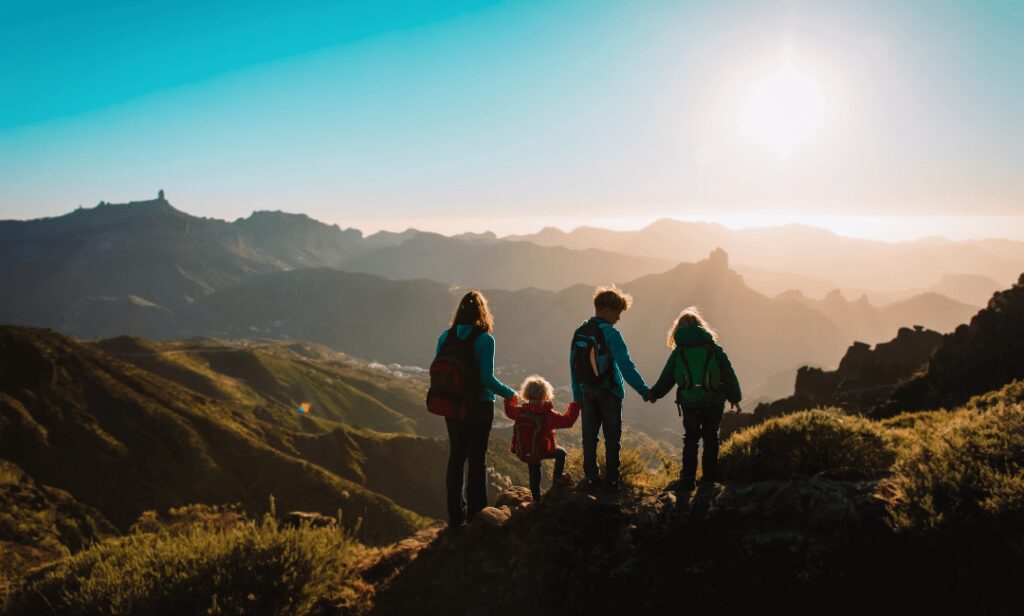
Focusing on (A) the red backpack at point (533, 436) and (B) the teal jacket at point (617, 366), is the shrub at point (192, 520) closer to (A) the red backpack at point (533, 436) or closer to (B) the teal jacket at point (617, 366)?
(A) the red backpack at point (533, 436)

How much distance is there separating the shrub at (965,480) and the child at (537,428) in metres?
4.07

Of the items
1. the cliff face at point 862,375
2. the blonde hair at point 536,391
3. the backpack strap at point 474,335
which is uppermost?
the backpack strap at point 474,335

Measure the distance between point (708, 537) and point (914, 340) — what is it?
5672cm

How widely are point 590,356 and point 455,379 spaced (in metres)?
1.99

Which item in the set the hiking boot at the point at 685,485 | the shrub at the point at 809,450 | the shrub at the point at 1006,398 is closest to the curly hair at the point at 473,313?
the hiking boot at the point at 685,485

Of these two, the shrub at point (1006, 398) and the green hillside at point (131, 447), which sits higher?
the shrub at point (1006, 398)

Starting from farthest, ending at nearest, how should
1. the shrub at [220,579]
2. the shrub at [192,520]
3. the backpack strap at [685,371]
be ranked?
the shrub at [192,520], the backpack strap at [685,371], the shrub at [220,579]

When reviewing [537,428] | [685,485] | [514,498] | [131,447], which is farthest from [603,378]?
[131,447]

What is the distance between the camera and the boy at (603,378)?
740 centimetres

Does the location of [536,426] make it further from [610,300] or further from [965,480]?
[965,480]

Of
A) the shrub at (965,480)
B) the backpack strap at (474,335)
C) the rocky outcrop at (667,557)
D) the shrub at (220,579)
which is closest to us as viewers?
the shrub at (965,480)

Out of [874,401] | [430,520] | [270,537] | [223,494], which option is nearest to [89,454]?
[223,494]

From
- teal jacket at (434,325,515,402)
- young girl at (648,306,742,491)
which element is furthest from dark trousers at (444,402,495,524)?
young girl at (648,306,742,491)

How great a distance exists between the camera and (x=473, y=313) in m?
7.44
